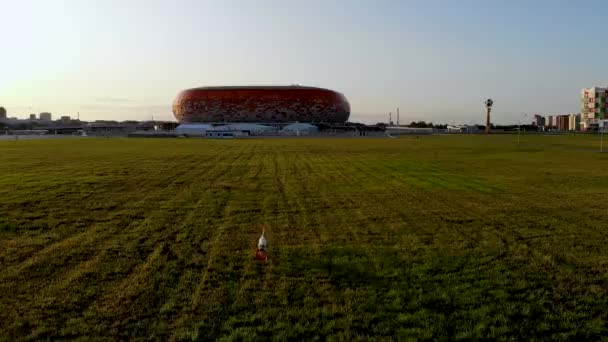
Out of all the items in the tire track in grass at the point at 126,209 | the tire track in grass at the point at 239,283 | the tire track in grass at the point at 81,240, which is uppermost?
the tire track in grass at the point at 126,209

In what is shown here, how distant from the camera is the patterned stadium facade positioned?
13462cm

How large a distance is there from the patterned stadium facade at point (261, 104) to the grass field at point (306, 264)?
4711 inches

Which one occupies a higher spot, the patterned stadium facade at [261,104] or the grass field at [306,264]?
the patterned stadium facade at [261,104]

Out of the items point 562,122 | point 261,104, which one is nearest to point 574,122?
point 562,122

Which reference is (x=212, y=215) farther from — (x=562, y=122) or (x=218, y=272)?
(x=562, y=122)

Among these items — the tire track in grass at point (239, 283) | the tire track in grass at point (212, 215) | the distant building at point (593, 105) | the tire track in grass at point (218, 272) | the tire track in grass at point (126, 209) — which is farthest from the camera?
the distant building at point (593, 105)

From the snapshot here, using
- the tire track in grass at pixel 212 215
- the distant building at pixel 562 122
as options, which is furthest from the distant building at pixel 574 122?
the tire track in grass at pixel 212 215

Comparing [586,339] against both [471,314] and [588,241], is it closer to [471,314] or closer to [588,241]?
[471,314]

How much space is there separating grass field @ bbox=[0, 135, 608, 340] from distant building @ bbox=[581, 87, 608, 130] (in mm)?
133183

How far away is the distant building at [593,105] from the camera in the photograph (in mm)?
132250

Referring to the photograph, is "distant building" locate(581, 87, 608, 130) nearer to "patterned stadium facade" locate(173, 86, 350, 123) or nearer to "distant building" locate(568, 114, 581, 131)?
"distant building" locate(568, 114, 581, 131)

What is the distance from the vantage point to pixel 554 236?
9.65 metres

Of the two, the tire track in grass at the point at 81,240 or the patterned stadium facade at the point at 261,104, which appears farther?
the patterned stadium facade at the point at 261,104

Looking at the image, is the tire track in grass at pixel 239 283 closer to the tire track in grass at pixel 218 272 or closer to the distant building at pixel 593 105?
the tire track in grass at pixel 218 272
